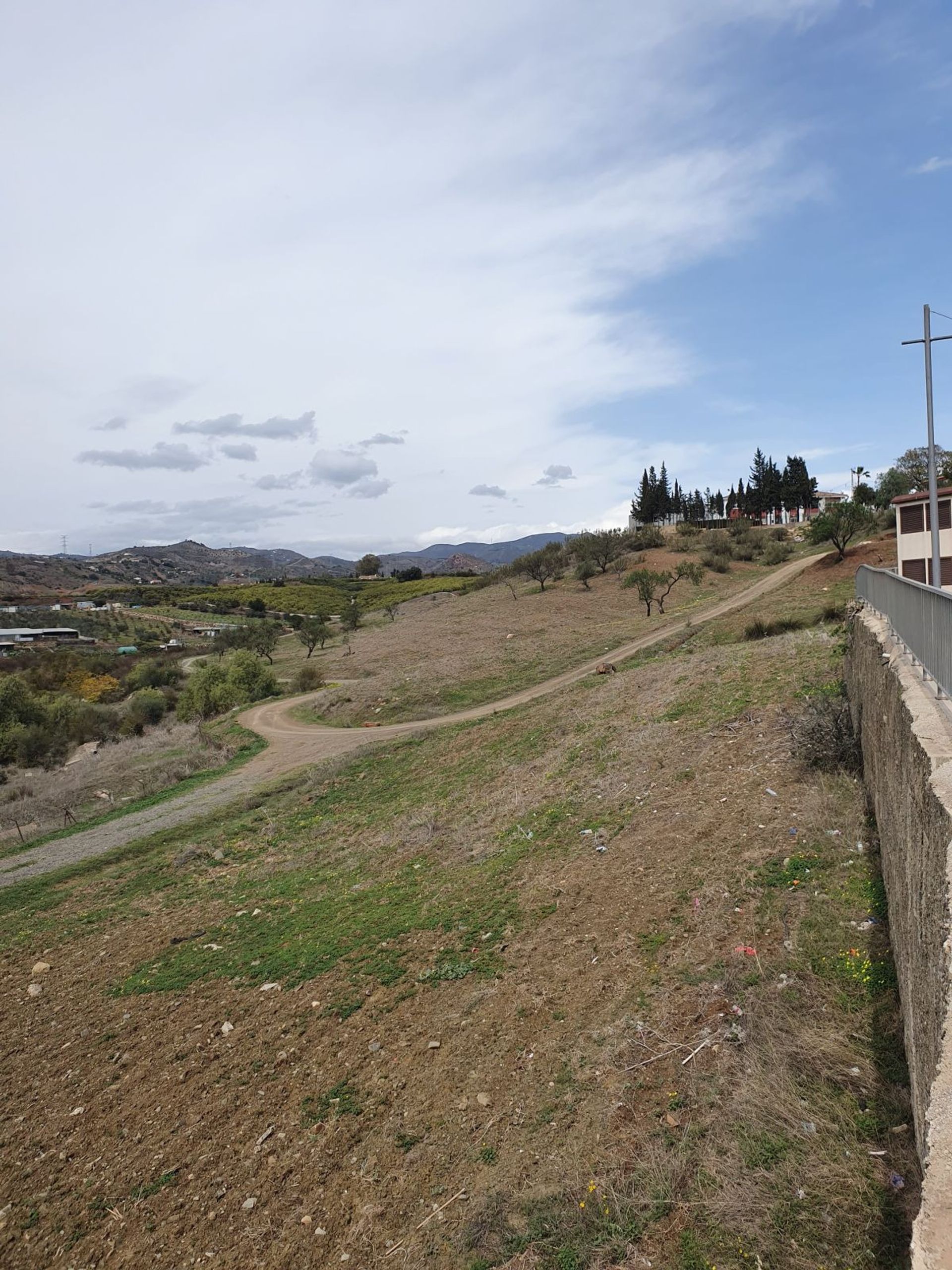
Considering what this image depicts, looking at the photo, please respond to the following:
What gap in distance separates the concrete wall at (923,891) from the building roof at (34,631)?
139m

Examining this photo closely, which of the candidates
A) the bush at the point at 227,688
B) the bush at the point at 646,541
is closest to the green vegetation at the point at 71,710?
the bush at the point at 227,688

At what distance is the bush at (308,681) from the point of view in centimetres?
4552

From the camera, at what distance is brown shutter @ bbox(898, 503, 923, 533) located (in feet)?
90.6

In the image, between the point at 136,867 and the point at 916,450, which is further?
the point at 916,450

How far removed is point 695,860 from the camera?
9.35 m

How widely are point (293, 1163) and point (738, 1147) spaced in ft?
13.7

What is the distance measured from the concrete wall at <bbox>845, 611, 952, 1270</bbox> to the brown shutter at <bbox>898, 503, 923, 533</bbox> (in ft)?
79.1

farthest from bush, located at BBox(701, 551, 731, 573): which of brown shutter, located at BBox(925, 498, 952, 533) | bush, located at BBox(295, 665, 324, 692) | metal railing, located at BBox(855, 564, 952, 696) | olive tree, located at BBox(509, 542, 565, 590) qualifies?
metal railing, located at BBox(855, 564, 952, 696)

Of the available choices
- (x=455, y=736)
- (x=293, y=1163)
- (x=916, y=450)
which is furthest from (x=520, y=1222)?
(x=916, y=450)

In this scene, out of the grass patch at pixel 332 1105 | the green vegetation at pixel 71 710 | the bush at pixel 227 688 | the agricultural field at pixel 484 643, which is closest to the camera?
the grass patch at pixel 332 1105

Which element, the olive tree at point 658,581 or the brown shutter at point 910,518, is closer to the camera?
the brown shutter at point 910,518

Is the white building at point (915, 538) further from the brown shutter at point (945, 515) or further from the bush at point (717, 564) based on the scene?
the bush at point (717, 564)

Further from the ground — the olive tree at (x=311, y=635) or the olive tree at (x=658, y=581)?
the olive tree at (x=658, y=581)

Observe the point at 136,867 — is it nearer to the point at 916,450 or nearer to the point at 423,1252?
the point at 423,1252
